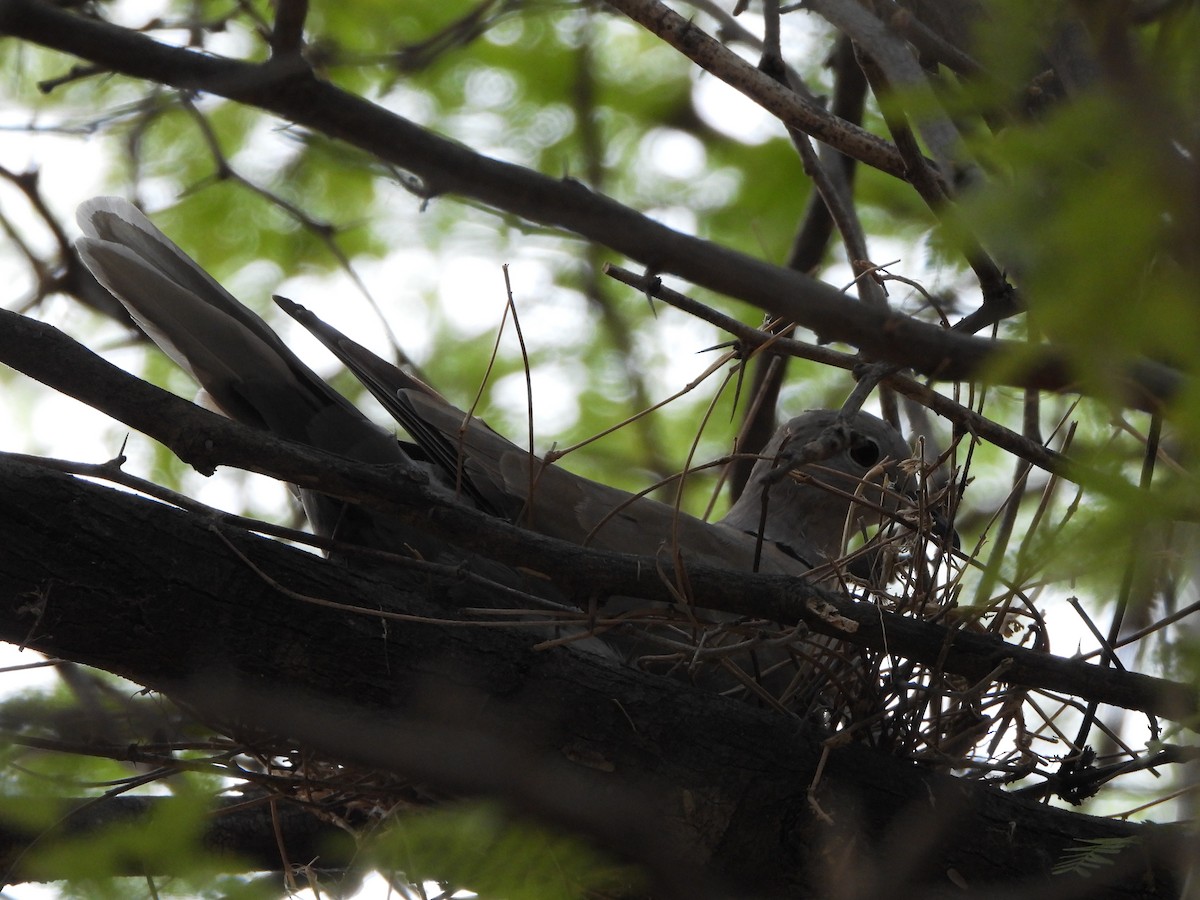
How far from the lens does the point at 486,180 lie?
1195 millimetres

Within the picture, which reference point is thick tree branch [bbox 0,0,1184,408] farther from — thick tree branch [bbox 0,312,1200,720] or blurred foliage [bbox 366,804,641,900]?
blurred foliage [bbox 366,804,641,900]

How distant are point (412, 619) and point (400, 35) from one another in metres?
2.88

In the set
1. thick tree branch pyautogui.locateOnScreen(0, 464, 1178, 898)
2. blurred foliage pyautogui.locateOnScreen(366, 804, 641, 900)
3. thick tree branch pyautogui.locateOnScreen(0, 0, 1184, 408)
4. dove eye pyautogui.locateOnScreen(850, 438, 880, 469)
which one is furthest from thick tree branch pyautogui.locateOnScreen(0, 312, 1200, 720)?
dove eye pyautogui.locateOnScreen(850, 438, 880, 469)

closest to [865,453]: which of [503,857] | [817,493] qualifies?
[817,493]

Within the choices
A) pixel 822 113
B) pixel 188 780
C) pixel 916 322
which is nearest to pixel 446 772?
pixel 188 780

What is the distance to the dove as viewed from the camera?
8.35ft

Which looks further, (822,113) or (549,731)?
(822,113)

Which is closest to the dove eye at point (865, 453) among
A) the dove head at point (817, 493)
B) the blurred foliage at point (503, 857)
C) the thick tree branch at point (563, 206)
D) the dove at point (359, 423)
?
the dove head at point (817, 493)

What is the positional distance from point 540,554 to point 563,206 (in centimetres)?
108

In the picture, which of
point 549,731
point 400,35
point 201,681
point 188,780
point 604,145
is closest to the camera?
point 201,681

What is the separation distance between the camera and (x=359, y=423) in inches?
107

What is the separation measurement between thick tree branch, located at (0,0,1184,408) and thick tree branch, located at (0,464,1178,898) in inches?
38.6

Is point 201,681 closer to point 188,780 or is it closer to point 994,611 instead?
point 188,780

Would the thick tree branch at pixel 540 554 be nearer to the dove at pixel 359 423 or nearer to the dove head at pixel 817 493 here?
the dove at pixel 359 423
